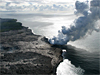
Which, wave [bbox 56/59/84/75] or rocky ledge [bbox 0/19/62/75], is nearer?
rocky ledge [bbox 0/19/62/75]

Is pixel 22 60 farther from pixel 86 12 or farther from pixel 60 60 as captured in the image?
pixel 86 12

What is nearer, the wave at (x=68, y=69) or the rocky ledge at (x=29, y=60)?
the rocky ledge at (x=29, y=60)

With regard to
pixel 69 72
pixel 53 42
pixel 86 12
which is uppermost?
pixel 86 12

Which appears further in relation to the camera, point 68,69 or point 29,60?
point 29,60

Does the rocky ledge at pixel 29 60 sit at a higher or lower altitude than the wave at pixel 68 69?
higher

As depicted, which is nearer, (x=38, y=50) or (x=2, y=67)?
(x=2, y=67)

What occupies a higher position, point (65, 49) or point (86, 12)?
point (86, 12)

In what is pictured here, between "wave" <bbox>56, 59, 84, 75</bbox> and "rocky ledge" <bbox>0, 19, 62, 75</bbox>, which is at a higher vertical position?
"rocky ledge" <bbox>0, 19, 62, 75</bbox>

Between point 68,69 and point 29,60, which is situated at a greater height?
point 29,60

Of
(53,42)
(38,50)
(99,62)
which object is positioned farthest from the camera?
(53,42)

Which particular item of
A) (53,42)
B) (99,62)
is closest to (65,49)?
(53,42)

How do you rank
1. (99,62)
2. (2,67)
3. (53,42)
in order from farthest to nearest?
(53,42) → (99,62) → (2,67)
